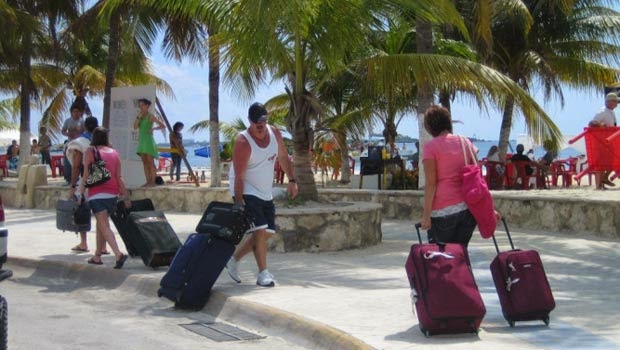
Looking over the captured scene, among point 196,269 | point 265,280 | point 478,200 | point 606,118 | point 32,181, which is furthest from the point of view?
point 32,181

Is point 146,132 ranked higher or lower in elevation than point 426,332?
higher

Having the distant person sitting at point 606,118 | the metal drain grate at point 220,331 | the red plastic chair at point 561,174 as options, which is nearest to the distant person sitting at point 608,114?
the distant person sitting at point 606,118

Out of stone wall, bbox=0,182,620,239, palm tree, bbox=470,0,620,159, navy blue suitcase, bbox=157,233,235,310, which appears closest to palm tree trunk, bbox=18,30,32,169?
stone wall, bbox=0,182,620,239

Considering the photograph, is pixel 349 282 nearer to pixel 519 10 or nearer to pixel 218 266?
pixel 218 266

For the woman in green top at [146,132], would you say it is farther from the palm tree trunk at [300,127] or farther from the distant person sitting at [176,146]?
the palm tree trunk at [300,127]

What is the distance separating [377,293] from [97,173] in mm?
3586

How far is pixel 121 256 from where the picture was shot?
936 cm

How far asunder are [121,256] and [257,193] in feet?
7.22

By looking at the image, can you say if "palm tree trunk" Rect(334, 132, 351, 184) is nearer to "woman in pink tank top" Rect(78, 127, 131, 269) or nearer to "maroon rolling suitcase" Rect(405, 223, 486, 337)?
"woman in pink tank top" Rect(78, 127, 131, 269)

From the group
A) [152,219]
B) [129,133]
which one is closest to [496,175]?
[129,133]

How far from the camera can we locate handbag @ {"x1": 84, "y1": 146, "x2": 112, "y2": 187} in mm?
9391

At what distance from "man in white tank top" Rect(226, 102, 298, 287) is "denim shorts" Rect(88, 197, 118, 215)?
6.70ft

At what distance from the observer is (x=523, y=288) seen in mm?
5988

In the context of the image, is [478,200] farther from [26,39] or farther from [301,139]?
[26,39]
